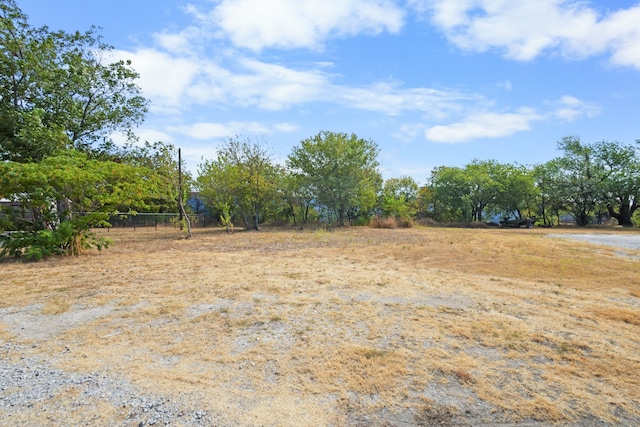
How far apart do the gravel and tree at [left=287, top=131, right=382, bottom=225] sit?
17814 mm

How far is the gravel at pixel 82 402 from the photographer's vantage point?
1956mm

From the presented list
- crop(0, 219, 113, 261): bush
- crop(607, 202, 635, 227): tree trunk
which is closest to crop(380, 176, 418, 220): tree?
crop(607, 202, 635, 227): tree trunk

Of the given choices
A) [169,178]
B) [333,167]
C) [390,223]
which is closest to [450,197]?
[390,223]

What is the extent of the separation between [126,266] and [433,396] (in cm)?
696

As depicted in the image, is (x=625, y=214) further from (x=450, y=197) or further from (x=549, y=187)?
(x=450, y=197)

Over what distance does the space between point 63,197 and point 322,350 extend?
8.55 meters

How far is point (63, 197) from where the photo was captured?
8.45 m

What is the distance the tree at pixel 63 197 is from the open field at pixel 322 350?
252 cm

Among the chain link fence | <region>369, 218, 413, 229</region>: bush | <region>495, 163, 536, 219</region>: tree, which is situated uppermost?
<region>495, 163, 536, 219</region>: tree

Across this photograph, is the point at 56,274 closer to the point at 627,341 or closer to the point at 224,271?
the point at 224,271

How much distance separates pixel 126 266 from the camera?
7250 mm

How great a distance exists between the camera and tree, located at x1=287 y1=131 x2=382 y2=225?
2022cm

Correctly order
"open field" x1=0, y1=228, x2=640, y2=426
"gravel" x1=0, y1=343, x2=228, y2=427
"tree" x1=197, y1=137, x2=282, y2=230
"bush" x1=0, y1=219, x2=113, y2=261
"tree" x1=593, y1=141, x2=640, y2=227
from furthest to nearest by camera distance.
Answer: "tree" x1=593, y1=141, x2=640, y2=227, "tree" x1=197, y1=137, x2=282, y2=230, "bush" x1=0, y1=219, x2=113, y2=261, "open field" x1=0, y1=228, x2=640, y2=426, "gravel" x1=0, y1=343, x2=228, y2=427

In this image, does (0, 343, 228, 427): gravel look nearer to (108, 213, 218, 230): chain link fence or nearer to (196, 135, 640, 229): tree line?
(196, 135, 640, 229): tree line
